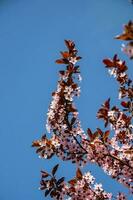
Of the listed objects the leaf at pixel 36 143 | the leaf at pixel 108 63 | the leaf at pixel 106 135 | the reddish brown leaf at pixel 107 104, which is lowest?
the leaf at pixel 106 135

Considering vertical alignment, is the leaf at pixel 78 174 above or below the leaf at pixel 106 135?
below

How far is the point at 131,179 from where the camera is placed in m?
3.70

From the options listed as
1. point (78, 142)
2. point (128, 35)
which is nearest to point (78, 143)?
point (78, 142)

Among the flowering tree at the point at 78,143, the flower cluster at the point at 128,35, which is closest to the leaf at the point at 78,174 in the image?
the flowering tree at the point at 78,143

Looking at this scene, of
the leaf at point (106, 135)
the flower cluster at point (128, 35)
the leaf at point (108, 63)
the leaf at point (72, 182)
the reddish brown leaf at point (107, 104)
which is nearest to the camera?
the flower cluster at point (128, 35)

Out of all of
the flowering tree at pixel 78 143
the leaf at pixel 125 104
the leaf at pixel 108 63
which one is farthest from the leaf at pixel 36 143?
the leaf at pixel 108 63

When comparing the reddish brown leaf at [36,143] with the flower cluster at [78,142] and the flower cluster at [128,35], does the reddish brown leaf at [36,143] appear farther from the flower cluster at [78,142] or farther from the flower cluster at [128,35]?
the flower cluster at [128,35]

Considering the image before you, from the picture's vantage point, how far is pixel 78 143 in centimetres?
365

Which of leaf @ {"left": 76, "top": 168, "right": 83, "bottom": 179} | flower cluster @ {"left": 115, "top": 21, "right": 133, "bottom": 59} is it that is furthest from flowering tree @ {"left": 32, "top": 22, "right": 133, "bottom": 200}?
flower cluster @ {"left": 115, "top": 21, "right": 133, "bottom": 59}

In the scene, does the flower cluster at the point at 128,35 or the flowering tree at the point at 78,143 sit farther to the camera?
the flowering tree at the point at 78,143

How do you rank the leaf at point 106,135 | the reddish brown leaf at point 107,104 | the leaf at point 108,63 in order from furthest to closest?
the reddish brown leaf at point 107,104 < the leaf at point 106,135 < the leaf at point 108,63

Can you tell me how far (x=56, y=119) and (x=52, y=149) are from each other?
0.39 metres

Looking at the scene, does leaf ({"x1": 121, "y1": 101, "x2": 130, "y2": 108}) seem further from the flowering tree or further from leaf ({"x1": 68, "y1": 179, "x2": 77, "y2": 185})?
leaf ({"x1": 68, "y1": 179, "x2": 77, "y2": 185})

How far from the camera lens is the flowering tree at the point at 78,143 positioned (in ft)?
11.6
